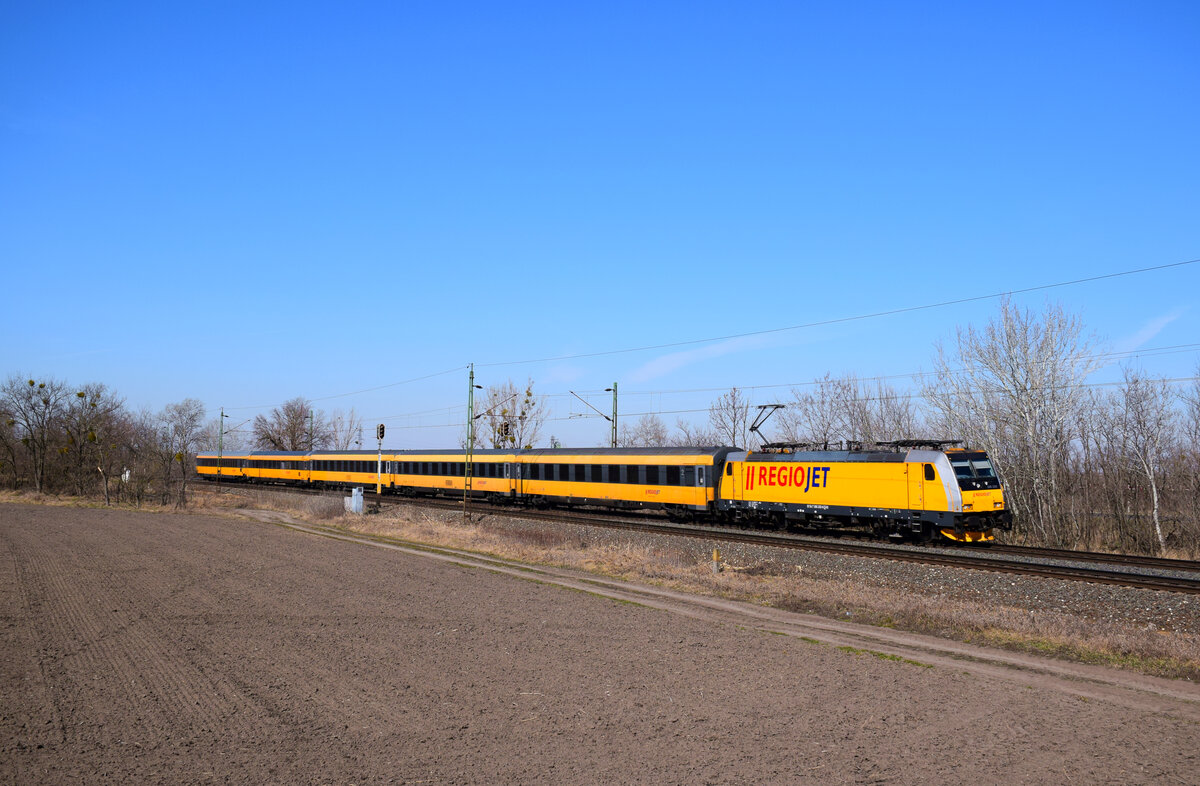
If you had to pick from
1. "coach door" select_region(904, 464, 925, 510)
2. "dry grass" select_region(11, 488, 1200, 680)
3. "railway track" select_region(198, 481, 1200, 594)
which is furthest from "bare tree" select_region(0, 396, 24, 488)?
"coach door" select_region(904, 464, 925, 510)

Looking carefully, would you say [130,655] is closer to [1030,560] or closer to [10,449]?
[1030,560]

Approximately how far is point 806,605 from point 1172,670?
6461mm

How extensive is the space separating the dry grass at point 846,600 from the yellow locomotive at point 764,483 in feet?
20.3

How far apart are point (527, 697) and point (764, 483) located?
2242cm

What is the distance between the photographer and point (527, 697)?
9.38 metres

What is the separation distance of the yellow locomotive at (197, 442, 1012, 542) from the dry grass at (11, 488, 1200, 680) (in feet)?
20.3

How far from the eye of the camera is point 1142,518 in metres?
31.4

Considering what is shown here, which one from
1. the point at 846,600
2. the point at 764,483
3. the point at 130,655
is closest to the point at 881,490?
the point at 764,483

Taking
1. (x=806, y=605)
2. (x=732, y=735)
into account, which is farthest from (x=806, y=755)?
(x=806, y=605)

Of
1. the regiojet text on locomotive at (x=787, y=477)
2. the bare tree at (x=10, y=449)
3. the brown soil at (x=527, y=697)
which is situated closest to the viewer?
the brown soil at (x=527, y=697)

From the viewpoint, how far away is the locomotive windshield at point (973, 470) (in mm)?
24484

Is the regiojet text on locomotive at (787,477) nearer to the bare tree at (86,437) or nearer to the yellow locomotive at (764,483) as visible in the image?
the yellow locomotive at (764,483)

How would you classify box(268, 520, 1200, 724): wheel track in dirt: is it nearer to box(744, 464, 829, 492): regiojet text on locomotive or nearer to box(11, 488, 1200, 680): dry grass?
box(11, 488, 1200, 680): dry grass

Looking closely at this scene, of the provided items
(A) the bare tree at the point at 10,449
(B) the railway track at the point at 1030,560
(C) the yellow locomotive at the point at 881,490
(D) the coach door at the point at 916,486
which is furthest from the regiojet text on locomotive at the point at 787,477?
(A) the bare tree at the point at 10,449
